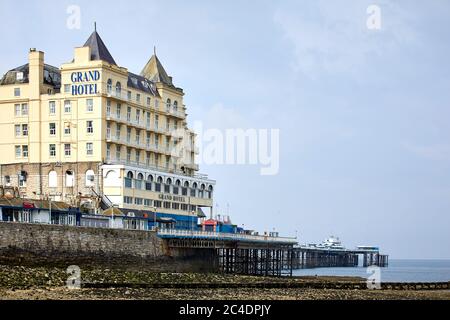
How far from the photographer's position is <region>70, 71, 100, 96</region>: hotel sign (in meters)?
83.6

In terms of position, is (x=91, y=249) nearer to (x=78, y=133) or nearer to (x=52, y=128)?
(x=78, y=133)

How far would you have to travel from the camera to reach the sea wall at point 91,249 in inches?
2355

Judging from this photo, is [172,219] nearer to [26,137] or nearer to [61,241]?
[26,137]

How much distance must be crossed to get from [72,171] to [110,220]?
9934mm

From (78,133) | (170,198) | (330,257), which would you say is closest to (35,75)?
(78,133)

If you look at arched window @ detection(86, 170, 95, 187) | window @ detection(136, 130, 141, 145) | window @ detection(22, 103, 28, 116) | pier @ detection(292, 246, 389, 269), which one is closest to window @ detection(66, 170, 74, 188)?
arched window @ detection(86, 170, 95, 187)

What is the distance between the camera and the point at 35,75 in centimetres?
8562

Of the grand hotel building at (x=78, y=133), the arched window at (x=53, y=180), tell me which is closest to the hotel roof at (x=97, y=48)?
the grand hotel building at (x=78, y=133)

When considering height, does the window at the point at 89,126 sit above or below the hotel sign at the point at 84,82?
below

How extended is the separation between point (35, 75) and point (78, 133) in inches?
303

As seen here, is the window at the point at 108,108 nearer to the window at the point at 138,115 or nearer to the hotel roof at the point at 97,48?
the hotel roof at the point at 97,48

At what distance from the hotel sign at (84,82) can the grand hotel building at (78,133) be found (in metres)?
0.10
